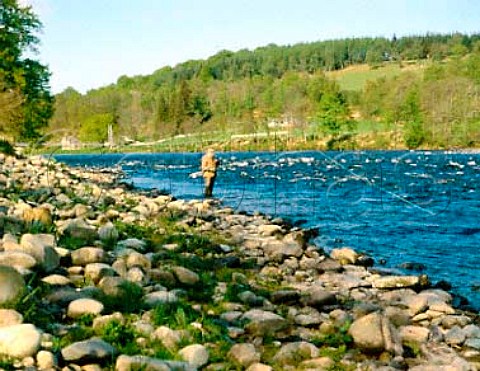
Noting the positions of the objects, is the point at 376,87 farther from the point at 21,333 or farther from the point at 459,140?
the point at 21,333

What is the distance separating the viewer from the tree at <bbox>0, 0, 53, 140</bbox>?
36062mm

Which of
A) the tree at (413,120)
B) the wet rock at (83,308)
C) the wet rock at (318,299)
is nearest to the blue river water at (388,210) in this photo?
the wet rock at (318,299)

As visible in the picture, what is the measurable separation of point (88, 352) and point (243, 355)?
1600 mm

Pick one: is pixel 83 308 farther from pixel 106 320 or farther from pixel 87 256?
pixel 87 256

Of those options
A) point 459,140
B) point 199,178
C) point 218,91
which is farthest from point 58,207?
point 218,91

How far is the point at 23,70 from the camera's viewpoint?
3741 centimetres

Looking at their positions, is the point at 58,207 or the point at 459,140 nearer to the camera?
the point at 58,207

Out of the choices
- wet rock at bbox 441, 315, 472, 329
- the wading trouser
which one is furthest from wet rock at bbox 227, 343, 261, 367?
the wading trouser

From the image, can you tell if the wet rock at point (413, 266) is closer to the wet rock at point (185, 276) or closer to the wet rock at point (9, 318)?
the wet rock at point (185, 276)

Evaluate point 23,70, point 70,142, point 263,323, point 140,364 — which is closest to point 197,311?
point 263,323

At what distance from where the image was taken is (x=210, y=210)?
2058 cm

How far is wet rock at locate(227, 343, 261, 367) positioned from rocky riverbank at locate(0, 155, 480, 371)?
0.03 feet

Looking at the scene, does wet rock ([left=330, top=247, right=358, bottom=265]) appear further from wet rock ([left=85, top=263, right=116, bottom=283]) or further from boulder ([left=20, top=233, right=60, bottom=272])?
boulder ([left=20, top=233, right=60, bottom=272])

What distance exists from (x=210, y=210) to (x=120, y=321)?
1464 centimetres
